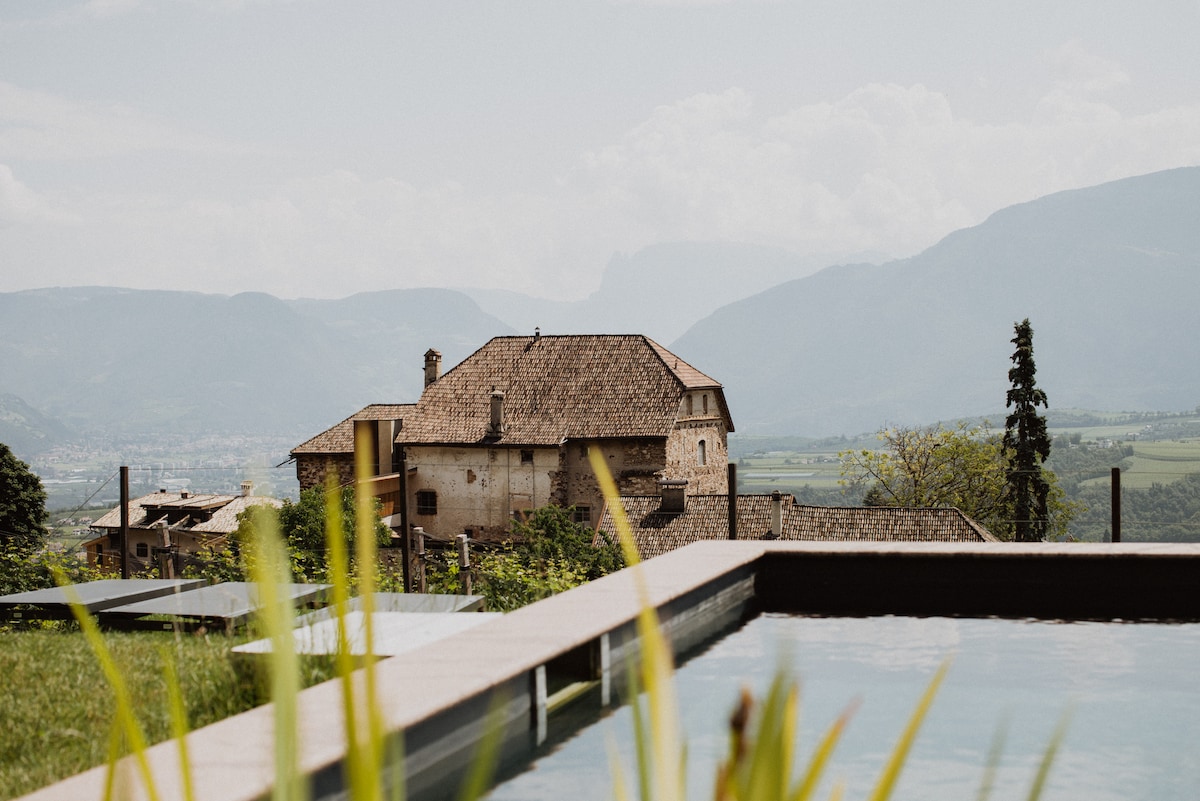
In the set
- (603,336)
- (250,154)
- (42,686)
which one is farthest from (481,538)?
(250,154)

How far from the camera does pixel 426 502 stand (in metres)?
43.2

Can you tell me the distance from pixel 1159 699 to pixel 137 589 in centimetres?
705

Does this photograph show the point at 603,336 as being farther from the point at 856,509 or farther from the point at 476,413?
the point at 856,509

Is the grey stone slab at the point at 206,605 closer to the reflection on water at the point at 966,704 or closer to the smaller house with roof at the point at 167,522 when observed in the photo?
the reflection on water at the point at 966,704

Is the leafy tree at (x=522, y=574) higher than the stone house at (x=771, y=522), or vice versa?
the leafy tree at (x=522, y=574)

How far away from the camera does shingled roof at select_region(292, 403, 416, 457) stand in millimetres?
45562

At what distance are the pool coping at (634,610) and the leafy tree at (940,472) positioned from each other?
42.6 m

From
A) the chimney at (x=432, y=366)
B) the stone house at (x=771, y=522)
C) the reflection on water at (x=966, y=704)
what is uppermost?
the chimney at (x=432, y=366)

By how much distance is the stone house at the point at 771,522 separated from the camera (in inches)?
1217

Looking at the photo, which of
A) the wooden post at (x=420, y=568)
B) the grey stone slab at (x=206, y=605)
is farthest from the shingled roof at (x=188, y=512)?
the grey stone slab at (x=206, y=605)

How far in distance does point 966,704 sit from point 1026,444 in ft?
141

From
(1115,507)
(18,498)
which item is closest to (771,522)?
(1115,507)

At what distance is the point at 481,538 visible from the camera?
4203 cm

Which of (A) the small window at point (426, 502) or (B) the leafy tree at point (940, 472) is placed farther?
(B) the leafy tree at point (940, 472)
